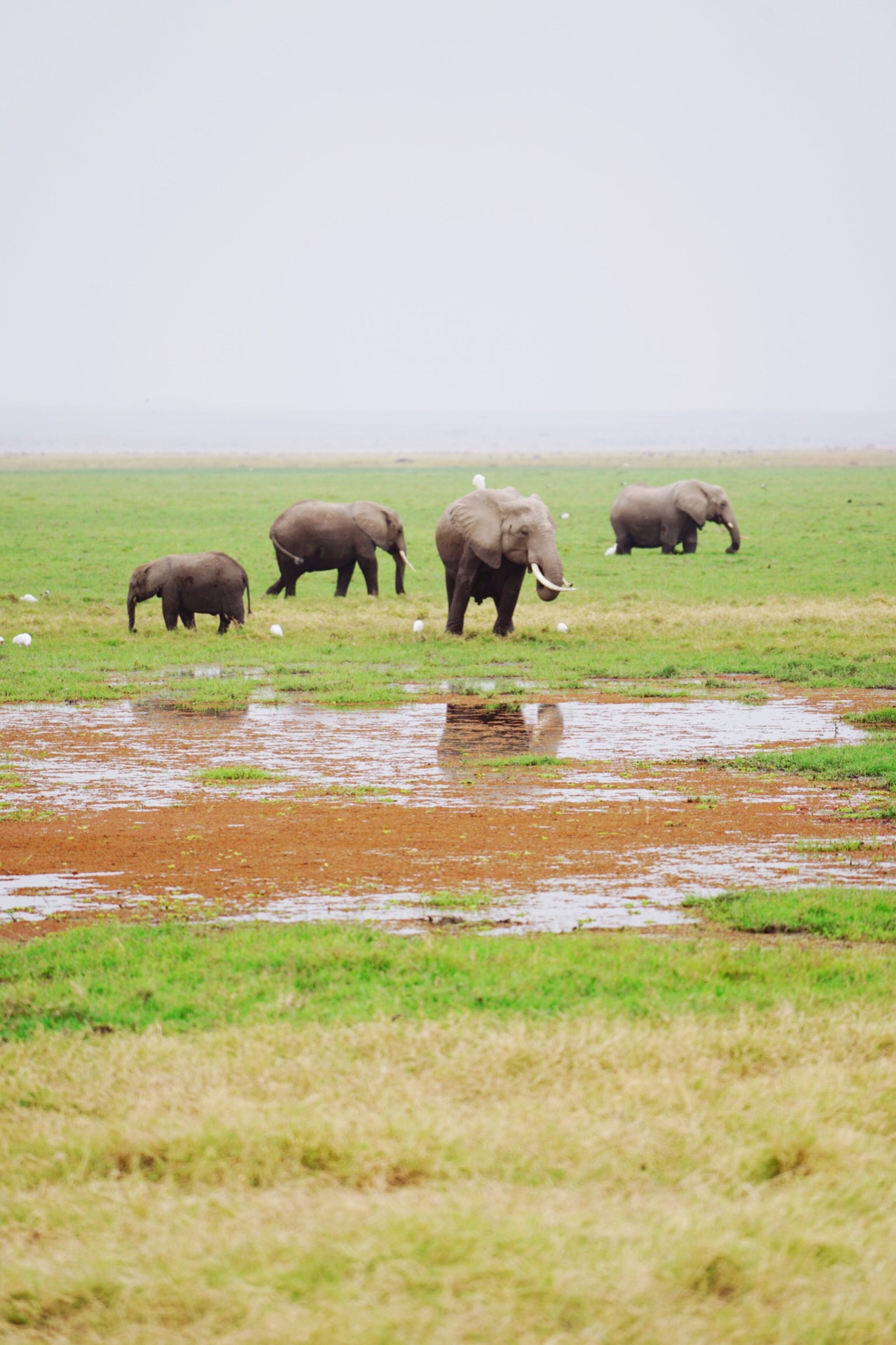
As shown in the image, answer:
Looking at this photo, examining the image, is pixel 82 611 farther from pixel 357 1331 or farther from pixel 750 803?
pixel 357 1331

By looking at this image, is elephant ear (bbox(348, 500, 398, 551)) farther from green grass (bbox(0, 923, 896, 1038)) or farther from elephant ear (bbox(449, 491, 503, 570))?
green grass (bbox(0, 923, 896, 1038))

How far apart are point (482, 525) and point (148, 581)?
516 cm

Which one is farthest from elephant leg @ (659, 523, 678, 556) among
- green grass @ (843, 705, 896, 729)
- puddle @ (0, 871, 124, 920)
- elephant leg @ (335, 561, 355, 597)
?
puddle @ (0, 871, 124, 920)

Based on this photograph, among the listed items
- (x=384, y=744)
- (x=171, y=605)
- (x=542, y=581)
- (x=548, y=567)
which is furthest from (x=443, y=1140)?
(x=171, y=605)

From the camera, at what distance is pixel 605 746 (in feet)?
48.8

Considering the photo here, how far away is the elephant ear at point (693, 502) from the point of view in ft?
131

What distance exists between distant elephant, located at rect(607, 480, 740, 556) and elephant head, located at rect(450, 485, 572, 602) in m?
17.4

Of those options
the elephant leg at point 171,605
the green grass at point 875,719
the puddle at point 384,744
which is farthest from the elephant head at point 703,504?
the green grass at point 875,719

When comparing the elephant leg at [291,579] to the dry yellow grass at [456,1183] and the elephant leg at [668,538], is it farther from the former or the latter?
the dry yellow grass at [456,1183]

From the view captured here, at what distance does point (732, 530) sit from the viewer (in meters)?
39.2

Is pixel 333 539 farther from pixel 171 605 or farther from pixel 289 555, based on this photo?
pixel 171 605

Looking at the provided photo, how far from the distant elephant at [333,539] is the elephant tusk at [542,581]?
693cm

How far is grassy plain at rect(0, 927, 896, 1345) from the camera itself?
4.67 meters

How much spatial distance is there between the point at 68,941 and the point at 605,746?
756 cm
